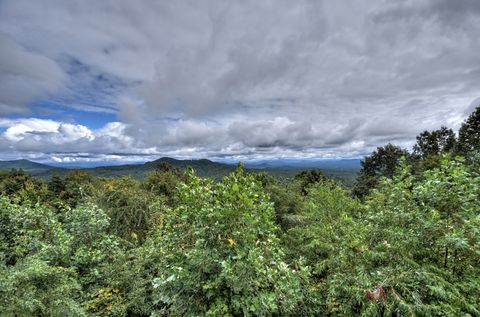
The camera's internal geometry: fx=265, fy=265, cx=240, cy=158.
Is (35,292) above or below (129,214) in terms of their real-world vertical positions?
below

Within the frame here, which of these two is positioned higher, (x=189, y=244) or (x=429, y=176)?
(x=429, y=176)

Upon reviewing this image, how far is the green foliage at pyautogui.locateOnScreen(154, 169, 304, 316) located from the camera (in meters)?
4.54

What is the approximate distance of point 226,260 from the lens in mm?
4500

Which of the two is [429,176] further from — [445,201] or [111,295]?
[111,295]

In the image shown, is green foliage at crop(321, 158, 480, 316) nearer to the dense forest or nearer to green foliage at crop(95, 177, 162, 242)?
the dense forest

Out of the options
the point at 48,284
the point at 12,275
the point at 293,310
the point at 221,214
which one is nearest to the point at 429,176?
the point at 293,310

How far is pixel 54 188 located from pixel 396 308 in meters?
42.4

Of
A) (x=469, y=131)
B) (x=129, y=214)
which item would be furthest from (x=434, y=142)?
(x=129, y=214)

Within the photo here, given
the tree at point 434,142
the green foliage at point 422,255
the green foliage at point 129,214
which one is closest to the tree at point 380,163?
the tree at point 434,142

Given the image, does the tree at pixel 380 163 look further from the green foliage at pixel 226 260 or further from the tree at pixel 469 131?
the green foliage at pixel 226 260

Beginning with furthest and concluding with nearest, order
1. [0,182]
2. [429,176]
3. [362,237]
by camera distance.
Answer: [0,182] < [362,237] < [429,176]

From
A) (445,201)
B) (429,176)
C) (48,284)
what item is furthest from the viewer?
(48,284)

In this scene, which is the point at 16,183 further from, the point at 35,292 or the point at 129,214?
the point at 35,292

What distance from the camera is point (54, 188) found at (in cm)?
3622
